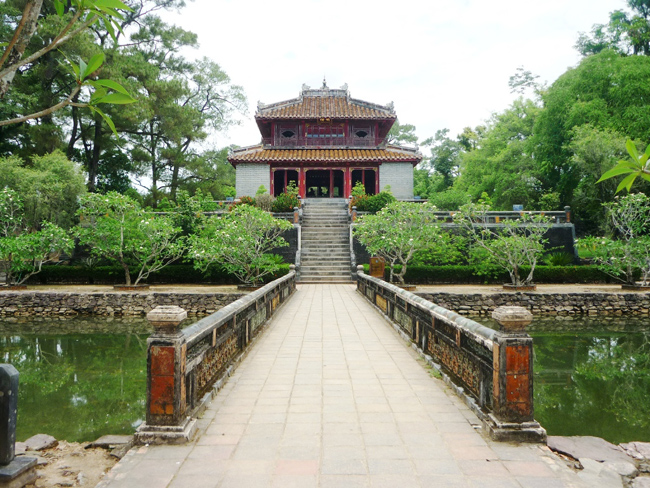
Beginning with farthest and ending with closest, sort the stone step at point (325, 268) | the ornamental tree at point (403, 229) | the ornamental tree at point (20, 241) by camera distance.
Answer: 1. the stone step at point (325, 268)
2. the ornamental tree at point (20, 241)
3. the ornamental tree at point (403, 229)

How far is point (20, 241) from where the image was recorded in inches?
594

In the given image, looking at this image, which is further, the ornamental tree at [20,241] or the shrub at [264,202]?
the shrub at [264,202]

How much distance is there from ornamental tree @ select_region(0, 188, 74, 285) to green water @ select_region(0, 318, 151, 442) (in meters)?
3.01

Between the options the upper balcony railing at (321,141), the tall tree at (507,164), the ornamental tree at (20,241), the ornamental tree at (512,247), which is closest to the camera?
the ornamental tree at (20,241)

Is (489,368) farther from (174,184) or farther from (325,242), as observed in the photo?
(174,184)

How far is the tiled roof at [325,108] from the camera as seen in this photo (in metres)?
28.6

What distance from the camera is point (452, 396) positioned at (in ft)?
14.9

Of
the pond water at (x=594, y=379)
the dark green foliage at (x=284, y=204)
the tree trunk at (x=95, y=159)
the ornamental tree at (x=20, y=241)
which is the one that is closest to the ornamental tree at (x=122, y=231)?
the ornamental tree at (x=20, y=241)

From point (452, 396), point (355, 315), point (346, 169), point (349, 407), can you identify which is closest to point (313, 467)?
point (349, 407)

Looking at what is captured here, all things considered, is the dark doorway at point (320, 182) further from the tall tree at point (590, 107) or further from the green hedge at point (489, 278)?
the green hedge at point (489, 278)

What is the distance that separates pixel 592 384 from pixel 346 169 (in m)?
21.9

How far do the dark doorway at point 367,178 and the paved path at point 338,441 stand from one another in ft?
76.5

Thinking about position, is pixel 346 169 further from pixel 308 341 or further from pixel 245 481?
pixel 245 481

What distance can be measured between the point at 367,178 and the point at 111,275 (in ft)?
55.9
